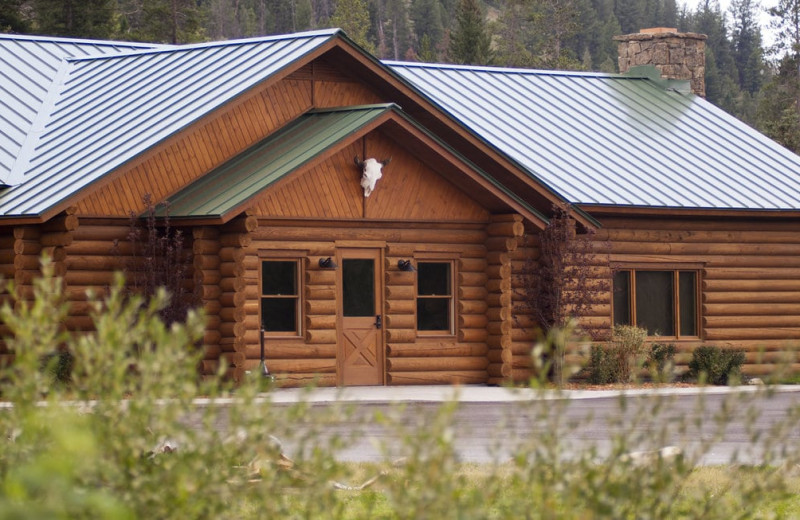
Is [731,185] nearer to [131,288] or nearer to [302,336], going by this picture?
[302,336]

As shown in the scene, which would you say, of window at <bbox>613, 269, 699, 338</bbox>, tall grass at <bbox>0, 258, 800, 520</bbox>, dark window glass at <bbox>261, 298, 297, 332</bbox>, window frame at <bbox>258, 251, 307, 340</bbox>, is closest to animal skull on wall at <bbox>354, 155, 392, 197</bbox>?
window frame at <bbox>258, 251, 307, 340</bbox>

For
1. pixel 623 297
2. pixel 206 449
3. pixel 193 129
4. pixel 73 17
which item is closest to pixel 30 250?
pixel 193 129

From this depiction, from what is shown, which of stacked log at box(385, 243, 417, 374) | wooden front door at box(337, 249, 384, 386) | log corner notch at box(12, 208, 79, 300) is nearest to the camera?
log corner notch at box(12, 208, 79, 300)

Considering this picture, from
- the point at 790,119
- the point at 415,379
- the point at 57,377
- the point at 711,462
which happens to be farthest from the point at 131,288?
the point at 790,119

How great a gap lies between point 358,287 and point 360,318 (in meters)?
0.50

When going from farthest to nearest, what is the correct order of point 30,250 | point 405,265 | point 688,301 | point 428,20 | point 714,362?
point 428,20
point 688,301
point 714,362
point 405,265
point 30,250

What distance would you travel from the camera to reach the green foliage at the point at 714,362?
1003 inches

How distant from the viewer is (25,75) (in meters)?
25.9

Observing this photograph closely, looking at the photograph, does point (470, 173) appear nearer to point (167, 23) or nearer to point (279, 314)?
point (279, 314)

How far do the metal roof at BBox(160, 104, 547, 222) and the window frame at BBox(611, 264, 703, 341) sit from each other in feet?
11.0

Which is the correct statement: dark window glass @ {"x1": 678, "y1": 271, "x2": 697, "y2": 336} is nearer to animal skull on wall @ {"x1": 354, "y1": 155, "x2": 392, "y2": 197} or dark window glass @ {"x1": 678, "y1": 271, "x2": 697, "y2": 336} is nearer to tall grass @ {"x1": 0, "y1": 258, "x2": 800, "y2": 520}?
animal skull on wall @ {"x1": 354, "y1": 155, "x2": 392, "y2": 197}

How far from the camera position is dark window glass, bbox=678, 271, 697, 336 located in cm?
2667

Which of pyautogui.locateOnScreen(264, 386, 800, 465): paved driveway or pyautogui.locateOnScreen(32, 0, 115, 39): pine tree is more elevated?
pyautogui.locateOnScreen(32, 0, 115, 39): pine tree

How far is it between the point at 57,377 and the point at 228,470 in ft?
45.4
